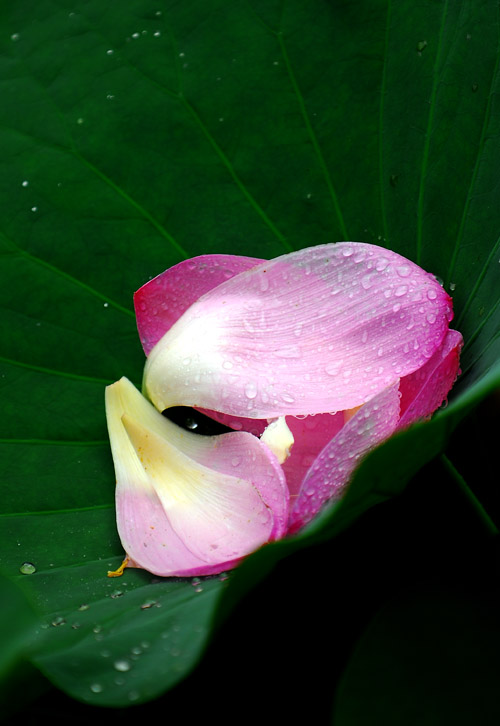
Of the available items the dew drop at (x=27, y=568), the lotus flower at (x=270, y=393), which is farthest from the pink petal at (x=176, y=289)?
the dew drop at (x=27, y=568)

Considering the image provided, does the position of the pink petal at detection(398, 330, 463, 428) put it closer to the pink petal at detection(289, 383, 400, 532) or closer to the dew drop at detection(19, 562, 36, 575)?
the pink petal at detection(289, 383, 400, 532)

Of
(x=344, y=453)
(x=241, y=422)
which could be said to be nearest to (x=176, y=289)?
(x=241, y=422)

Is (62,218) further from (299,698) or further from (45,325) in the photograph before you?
(299,698)

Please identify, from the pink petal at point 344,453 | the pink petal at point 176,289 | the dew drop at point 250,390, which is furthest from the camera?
the pink petal at point 176,289

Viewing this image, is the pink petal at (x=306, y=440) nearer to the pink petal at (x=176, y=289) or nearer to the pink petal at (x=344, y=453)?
the pink petal at (x=344, y=453)

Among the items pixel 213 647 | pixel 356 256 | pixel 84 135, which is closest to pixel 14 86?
pixel 84 135

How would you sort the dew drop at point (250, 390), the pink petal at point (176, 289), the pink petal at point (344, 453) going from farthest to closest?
the pink petal at point (176, 289)
the dew drop at point (250, 390)
the pink petal at point (344, 453)
